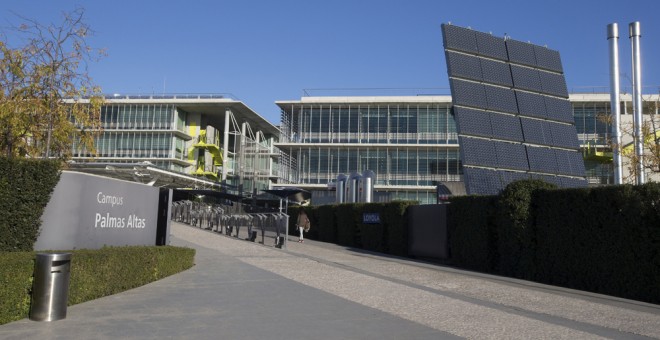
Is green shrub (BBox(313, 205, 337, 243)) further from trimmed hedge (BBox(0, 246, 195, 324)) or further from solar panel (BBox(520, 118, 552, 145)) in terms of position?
trimmed hedge (BBox(0, 246, 195, 324))

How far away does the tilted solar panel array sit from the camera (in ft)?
73.1

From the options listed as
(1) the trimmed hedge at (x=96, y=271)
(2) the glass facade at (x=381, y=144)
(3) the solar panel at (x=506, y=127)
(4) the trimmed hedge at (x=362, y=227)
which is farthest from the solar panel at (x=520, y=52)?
(2) the glass facade at (x=381, y=144)

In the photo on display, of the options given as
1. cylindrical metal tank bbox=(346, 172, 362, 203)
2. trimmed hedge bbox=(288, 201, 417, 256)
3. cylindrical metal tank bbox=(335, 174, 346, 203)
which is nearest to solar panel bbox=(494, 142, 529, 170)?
trimmed hedge bbox=(288, 201, 417, 256)

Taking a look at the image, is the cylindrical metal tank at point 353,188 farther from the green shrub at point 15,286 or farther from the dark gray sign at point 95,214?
the green shrub at point 15,286

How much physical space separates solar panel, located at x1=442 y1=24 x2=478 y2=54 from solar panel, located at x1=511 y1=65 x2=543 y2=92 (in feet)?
7.00

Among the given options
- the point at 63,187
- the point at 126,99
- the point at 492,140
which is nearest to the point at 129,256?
the point at 63,187

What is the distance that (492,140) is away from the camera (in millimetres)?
22781

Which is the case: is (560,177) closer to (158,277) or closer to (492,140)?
(492,140)

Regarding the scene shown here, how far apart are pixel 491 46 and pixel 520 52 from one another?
1636 mm

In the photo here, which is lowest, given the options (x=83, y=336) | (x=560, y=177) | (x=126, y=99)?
(x=83, y=336)

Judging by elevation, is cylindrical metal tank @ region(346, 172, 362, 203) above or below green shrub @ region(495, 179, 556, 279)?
above

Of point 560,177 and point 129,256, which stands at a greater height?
point 560,177

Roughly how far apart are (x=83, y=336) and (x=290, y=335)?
248 centimetres

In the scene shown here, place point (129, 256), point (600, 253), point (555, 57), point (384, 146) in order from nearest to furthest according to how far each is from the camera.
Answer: point (129, 256) → point (600, 253) → point (555, 57) → point (384, 146)
